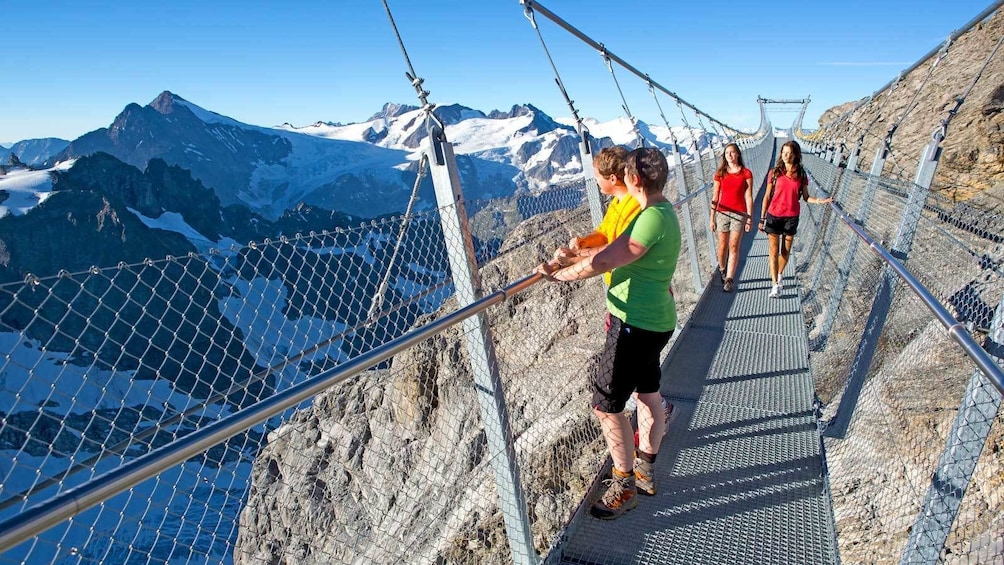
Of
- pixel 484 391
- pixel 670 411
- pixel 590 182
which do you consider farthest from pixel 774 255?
pixel 484 391

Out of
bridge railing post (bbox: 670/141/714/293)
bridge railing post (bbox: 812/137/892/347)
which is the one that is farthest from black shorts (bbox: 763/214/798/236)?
bridge railing post (bbox: 670/141/714/293)

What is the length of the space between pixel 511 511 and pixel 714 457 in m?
1.50

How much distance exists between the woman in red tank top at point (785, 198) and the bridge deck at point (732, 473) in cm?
120

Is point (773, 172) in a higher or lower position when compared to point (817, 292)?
higher

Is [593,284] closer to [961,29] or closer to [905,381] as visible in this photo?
[905,381]

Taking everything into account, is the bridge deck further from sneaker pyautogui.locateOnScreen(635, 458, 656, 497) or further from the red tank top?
the red tank top

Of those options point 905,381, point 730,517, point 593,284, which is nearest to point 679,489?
point 730,517

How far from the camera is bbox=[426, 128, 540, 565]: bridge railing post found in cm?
233

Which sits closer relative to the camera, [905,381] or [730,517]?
[730,517]

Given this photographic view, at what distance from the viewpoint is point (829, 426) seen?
3561mm

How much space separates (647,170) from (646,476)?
5.29 ft

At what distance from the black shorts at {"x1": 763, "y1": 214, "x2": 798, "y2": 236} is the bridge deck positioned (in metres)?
1.19

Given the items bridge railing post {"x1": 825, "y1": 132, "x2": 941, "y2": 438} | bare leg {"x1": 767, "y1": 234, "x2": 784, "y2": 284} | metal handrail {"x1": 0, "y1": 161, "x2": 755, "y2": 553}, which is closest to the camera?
metal handrail {"x1": 0, "y1": 161, "x2": 755, "y2": 553}

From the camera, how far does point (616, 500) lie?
2924mm
